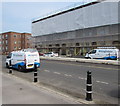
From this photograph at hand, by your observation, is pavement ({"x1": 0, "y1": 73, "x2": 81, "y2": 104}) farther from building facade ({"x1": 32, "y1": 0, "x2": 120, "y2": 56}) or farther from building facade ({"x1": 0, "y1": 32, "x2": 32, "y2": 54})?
building facade ({"x1": 0, "y1": 32, "x2": 32, "y2": 54})

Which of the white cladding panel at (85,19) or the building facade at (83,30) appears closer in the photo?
the building facade at (83,30)

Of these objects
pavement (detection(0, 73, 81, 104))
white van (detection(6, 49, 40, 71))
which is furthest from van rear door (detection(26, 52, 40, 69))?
pavement (detection(0, 73, 81, 104))

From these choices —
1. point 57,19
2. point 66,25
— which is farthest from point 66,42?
point 57,19

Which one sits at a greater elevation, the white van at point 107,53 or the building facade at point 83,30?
the building facade at point 83,30

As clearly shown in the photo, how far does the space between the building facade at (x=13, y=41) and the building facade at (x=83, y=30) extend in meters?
25.3

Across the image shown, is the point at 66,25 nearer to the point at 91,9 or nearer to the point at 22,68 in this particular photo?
the point at 91,9

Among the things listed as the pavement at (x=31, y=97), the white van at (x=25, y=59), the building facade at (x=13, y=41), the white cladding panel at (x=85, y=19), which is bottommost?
the pavement at (x=31, y=97)

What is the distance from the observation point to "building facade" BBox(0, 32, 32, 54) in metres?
78.4

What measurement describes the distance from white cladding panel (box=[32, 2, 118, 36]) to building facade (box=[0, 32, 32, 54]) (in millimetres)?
26245

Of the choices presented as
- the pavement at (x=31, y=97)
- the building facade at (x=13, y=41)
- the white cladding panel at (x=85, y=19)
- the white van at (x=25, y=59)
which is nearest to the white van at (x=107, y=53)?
the white van at (x=25, y=59)

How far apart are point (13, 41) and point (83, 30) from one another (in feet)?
158

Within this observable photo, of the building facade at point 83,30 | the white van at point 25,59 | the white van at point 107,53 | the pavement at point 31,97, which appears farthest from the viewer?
the building facade at point 83,30

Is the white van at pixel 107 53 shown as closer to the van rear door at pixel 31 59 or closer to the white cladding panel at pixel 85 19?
the van rear door at pixel 31 59

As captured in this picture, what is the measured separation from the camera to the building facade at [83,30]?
37.0 meters
